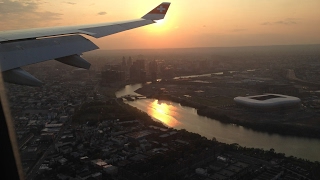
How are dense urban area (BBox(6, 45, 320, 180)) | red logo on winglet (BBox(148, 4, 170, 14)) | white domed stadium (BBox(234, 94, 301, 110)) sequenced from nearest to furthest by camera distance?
1. red logo on winglet (BBox(148, 4, 170, 14))
2. dense urban area (BBox(6, 45, 320, 180))
3. white domed stadium (BBox(234, 94, 301, 110))

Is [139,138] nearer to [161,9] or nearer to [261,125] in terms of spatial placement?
[261,125]

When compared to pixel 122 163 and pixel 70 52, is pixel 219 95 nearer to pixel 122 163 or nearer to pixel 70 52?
pixel 122 163

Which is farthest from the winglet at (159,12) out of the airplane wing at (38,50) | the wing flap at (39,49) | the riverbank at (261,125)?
the riverbank at (261,125)

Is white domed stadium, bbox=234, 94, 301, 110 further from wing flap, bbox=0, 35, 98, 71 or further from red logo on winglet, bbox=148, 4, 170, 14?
wing flap, bbox=0, 35, 98, 71

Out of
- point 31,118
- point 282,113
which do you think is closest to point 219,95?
point 282,113

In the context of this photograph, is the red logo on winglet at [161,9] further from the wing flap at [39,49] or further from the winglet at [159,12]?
the wing flap at [39,49]

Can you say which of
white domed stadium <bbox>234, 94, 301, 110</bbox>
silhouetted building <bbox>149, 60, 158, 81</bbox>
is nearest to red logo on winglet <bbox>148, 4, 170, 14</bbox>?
white domed stadium <bbox>234, 94, 301, 110</bbox>

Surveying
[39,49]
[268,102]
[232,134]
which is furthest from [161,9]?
[268,102]
